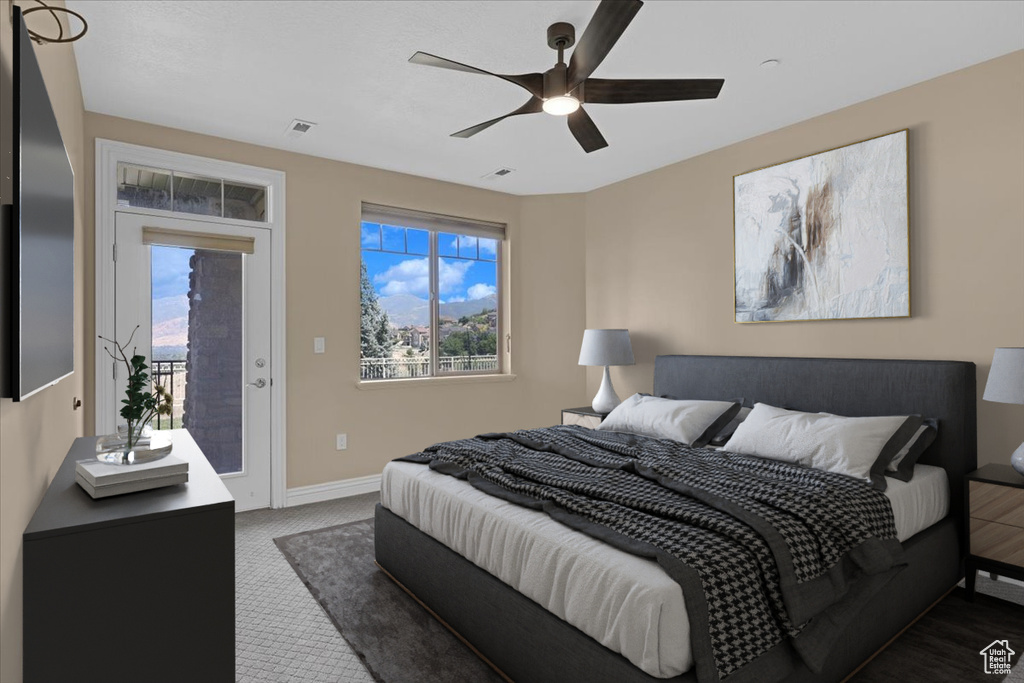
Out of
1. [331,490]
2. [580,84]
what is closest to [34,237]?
[580,84]

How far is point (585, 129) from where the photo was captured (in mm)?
2561

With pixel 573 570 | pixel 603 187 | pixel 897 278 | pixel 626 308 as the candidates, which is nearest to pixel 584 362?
pixel 626 308

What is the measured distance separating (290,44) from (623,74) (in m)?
1.63

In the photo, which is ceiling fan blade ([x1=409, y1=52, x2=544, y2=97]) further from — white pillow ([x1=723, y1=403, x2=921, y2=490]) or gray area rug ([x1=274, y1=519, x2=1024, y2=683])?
gray area rug ([x1=274, y1=519, x2=1024, y2=683])

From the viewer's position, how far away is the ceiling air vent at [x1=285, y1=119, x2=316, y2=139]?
3.53m

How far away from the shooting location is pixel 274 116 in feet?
11.3

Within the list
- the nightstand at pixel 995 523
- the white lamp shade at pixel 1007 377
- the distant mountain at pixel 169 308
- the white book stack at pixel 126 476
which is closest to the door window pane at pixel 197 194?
the distant mountain at pixel 169 308

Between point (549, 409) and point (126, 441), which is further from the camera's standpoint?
point (549, 409)

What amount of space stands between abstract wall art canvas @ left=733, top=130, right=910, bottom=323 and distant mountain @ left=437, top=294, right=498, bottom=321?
2.21m

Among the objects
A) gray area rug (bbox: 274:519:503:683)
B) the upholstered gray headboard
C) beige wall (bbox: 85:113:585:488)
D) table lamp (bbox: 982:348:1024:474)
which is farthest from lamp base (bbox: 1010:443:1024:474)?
beige wall (bbox: 85:113:585:488)

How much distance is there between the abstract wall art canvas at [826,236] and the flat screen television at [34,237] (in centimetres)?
362

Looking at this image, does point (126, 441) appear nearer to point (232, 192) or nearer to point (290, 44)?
point (290, 44)

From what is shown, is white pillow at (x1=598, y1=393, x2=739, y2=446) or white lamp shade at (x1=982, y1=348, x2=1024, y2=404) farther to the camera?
white pillow at (x1=598, y1=393, x2=739, y2=446)

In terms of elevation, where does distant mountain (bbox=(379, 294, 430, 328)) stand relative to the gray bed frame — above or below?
above
